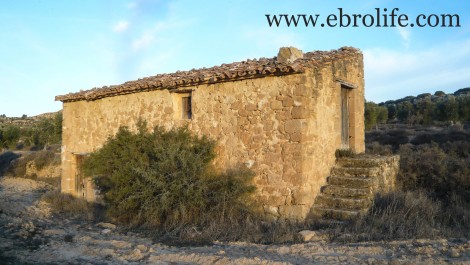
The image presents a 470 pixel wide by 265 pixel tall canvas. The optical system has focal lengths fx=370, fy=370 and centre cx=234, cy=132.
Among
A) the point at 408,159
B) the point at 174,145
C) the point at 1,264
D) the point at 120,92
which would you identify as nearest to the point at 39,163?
the point at 120,92

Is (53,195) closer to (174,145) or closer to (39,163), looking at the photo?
(174,145)

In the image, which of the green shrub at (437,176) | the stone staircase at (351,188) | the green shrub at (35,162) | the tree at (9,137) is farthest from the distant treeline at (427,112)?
the tree at (9,137)

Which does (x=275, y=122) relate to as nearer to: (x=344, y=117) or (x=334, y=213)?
(x=334, y=213)

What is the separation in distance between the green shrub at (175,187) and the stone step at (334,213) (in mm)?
1229

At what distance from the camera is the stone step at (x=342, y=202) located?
21.2 ft

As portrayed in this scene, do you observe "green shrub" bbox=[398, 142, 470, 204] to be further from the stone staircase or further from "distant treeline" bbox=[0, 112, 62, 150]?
"distant treeline" bbox=[0, 112, 62, 150]

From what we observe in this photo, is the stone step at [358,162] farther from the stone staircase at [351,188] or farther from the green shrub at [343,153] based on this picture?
the green shrub at [343,153]

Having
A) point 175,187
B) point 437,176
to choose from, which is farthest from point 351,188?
point 437,176

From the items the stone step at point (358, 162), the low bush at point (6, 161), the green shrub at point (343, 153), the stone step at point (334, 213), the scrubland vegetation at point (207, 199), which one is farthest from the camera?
the low bush at point (6, 161)

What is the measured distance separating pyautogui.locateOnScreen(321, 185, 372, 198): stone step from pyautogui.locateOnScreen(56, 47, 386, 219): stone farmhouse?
170mm

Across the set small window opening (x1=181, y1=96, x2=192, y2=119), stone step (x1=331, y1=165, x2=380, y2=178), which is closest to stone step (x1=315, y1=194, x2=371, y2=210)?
stone step (x1=331, y1=165, x2=380, y2=178)

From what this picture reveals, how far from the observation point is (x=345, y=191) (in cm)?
688

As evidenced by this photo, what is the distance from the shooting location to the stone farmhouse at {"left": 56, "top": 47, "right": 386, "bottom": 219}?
6617mm

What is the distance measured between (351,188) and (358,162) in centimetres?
85
